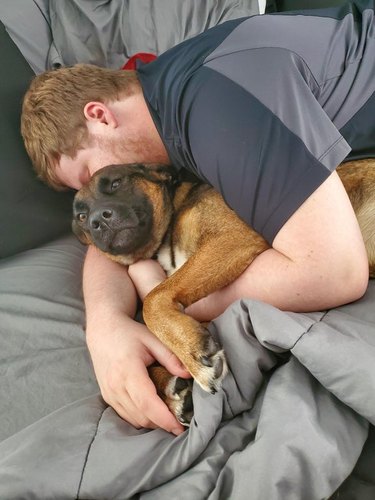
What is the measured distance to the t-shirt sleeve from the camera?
59.2 inches

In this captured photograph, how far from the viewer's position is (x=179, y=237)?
7.43 ft

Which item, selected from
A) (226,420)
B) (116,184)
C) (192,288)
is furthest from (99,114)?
(226,420)

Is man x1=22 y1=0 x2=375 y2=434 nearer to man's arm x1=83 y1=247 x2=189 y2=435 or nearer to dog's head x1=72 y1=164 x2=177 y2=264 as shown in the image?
man's arm x1=83 y1=247 x2=189 y2=435

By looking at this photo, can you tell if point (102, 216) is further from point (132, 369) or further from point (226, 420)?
point (226, 420)

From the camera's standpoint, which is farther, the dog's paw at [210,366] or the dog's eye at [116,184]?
the dog's eye at [116,184]

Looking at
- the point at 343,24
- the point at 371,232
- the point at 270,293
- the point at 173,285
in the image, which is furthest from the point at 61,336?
the point at 343,24

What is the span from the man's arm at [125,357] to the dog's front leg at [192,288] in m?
0.06

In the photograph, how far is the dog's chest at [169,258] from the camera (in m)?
2.28

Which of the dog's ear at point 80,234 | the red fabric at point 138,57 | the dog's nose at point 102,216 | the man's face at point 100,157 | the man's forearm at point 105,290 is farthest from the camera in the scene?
the red fabric at point 138,57

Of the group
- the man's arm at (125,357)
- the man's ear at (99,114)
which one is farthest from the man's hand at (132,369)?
the man's ear at (99,114)

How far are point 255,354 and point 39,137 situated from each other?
5.07 ft

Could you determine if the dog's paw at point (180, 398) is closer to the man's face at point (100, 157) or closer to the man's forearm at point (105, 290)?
the man's forearm at point (105, 290)

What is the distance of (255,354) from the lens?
1438mm

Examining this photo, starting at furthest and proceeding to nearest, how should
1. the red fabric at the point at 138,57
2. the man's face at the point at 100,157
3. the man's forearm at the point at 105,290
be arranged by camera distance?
the red fabric at the point at 138,57 < the man's face at the point at 100,157 < the man's forearm at the point at 105,290
